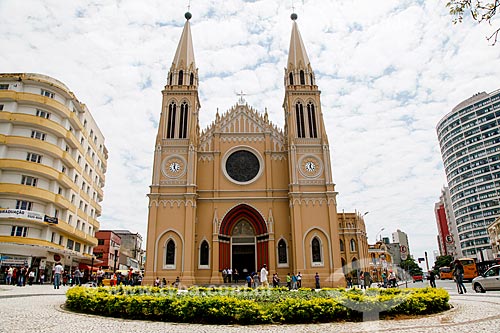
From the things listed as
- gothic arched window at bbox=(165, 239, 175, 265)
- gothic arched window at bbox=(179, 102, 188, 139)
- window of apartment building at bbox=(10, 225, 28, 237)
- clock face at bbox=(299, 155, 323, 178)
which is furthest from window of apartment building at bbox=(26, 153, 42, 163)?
clock face at bbox=(299, 155, 323, 178)

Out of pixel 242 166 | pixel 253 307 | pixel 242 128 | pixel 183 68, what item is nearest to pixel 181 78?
pixel 183 68

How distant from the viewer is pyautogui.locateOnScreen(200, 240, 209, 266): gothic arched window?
3219cm

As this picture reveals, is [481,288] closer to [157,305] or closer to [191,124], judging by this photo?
[157,305]

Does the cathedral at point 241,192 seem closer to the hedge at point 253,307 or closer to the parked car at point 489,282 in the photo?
the parked car at point 489,282

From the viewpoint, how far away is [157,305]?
10.6m

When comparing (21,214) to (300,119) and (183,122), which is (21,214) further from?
(300,119)

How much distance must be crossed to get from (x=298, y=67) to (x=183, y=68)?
12.5 meters

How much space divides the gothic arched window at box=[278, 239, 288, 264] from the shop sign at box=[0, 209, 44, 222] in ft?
69.2

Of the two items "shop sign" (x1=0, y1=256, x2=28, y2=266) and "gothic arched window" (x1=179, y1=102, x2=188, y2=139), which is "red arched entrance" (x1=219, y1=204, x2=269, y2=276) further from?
"shop sign" (x1=0, y1=256, x2=28, y2=266)

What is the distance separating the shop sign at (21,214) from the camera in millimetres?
29094

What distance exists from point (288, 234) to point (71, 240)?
23.2 meters

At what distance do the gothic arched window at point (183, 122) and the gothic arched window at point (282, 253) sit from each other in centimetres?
1398

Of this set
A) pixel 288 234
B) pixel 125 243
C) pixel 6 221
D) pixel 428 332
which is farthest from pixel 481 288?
pixel 125 243

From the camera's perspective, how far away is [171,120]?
3619 centimetres
